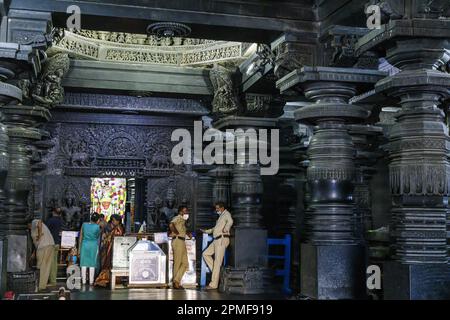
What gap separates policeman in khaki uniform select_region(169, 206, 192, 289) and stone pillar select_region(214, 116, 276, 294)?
0.80m

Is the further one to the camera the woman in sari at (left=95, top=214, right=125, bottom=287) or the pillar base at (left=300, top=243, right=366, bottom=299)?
the woman in sari at (left=95, top=214, right=125, bottom=287)

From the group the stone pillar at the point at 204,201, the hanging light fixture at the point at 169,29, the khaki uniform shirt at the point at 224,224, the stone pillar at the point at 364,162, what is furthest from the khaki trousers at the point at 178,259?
the hanging light fixture at the point at 169,29

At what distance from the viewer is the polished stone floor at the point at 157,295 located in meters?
9.05

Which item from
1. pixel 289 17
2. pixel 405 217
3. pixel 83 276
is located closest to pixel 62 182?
pixel 83 276

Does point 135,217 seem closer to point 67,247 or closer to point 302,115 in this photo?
point 67,247

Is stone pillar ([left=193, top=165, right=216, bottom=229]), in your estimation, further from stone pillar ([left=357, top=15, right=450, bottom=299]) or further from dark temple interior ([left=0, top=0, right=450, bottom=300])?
stone pillar ([left=357, top=15, right=450, bottom=299])

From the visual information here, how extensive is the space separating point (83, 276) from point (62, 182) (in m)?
3.26

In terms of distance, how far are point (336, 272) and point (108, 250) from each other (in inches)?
235

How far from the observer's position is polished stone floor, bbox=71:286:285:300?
905cm

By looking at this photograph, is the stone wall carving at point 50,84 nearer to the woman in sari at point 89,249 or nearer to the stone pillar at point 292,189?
the woman in sari at point 89,249

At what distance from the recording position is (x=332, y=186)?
256 inches

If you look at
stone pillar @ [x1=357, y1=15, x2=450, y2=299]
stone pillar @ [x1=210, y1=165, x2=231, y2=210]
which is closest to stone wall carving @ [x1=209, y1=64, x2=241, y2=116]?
stone pillar @ [x1=210, y1=165, x2=231, y2=210]

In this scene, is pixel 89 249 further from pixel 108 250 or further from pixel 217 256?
pixel 217 256

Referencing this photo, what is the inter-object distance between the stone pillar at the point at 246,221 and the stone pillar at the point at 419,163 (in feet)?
16.9
